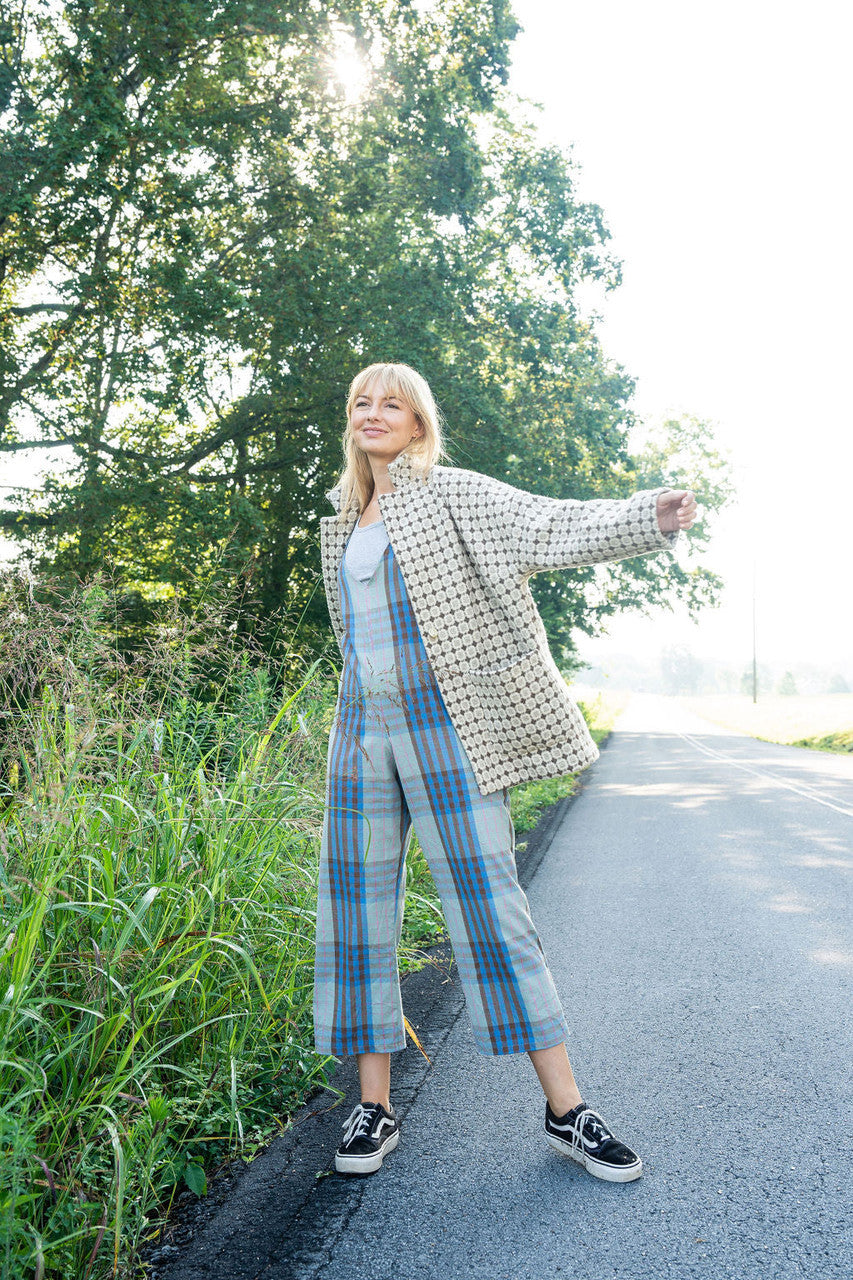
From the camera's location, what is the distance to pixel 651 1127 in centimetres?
270

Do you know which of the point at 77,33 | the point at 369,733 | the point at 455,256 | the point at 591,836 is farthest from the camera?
the point at 455,256

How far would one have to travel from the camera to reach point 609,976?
429cm

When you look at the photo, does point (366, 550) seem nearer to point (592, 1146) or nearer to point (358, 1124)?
point (358, 1124)

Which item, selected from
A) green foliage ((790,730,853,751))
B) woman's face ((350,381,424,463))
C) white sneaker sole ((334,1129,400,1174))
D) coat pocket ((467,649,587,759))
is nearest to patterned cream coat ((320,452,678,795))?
coat pocket ((467,649,587,759))

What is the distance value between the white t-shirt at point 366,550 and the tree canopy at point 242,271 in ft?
27.7

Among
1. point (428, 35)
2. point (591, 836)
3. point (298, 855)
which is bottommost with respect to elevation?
point (591, 836)

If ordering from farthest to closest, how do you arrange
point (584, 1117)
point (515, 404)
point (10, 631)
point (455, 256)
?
1. point (515, 404)
2. point (455, 256)
3. point (10, 631)
4. point (584, 1117)

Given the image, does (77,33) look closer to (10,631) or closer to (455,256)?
(455,256)

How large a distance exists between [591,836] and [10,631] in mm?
6545

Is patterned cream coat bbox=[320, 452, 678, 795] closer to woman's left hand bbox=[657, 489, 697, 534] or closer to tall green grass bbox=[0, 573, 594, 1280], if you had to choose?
woman's left hand bbox=[657, 489, 697, 534]

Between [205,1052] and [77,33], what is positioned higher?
[77,33]

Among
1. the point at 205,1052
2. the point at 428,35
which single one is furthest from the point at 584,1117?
the point at 428,35

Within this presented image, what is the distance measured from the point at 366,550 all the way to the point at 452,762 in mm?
652

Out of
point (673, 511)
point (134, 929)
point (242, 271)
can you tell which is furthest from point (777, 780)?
point (134, 929)
